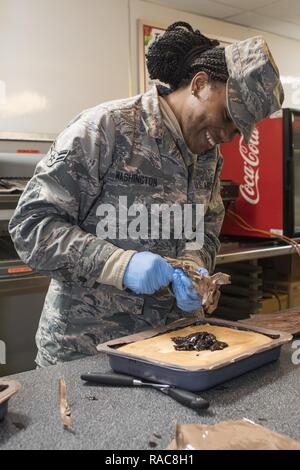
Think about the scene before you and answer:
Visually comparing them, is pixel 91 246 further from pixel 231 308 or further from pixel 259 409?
pixel 231 308

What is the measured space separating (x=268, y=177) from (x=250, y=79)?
64.5 inches

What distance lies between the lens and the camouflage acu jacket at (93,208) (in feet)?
3.97

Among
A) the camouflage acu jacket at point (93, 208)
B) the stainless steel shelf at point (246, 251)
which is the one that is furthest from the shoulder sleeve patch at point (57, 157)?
the stainless steel shelf at point (246, 251)

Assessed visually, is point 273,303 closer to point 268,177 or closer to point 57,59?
point 268,177

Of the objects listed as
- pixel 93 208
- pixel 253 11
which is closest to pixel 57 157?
pixel 93 208

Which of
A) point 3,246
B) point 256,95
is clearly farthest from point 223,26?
point 256,95

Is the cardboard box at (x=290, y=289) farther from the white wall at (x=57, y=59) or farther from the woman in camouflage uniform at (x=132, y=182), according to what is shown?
the woman in camouflage uniform at (x=132, y=182)

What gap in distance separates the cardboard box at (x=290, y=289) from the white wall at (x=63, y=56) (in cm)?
153

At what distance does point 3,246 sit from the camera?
2484 millimetres

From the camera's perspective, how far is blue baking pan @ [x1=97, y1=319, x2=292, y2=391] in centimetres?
102

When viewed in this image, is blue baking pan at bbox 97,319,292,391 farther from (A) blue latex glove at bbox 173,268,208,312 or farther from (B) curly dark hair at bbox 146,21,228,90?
(B) curly dark hair at bbox 146,21,228,90

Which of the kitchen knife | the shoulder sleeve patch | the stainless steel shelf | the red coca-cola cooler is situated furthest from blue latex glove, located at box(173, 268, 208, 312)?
the red coca-cola cooler

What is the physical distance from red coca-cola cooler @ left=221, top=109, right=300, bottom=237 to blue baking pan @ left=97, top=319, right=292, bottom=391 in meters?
1.65

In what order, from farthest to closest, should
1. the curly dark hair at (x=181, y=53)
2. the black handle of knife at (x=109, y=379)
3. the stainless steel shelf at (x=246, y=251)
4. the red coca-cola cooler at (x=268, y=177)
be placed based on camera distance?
1. the red coca-cola cooler at (x=268, y=177)
2. the stainless steel shelf at (x=246, y=251)
3. the curly dark hair at (x=181, y=53)
4. the black handle of knife at (x=109, y=379)
